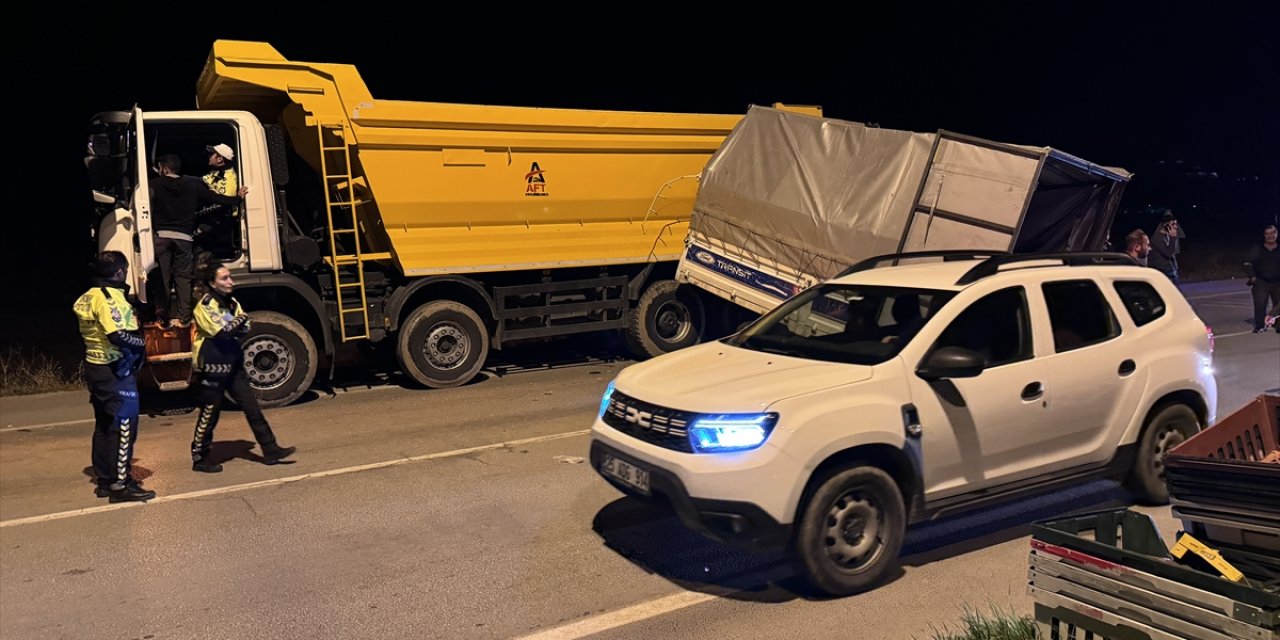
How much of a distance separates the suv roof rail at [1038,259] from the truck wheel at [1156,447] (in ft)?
3.20

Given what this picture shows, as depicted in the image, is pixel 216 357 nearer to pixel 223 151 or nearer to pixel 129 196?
pixel 129 196

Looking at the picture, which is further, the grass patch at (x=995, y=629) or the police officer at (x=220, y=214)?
the police officer at (x=220, y=214)

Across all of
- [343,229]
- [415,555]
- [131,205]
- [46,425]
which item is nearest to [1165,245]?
[343,229]

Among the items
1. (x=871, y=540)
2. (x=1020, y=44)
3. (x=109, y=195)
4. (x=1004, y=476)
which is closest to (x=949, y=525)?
(x=1004, y=476)

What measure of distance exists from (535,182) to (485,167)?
0.65 m

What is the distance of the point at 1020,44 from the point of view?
37.2m

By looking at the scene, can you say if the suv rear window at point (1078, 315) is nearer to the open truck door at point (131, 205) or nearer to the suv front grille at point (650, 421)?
the suv front grille at point (650, 421)

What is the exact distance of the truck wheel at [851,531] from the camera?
14.3 feet

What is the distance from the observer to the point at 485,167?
33.5ft

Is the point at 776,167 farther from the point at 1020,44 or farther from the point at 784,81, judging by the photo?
the point at 1020,44

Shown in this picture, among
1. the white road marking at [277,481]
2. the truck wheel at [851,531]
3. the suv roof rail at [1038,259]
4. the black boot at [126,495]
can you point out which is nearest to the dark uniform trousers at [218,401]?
the white road marking at [277,481]

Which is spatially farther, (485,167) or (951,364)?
(485,167)

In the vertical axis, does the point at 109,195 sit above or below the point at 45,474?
above

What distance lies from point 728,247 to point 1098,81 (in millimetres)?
37725
